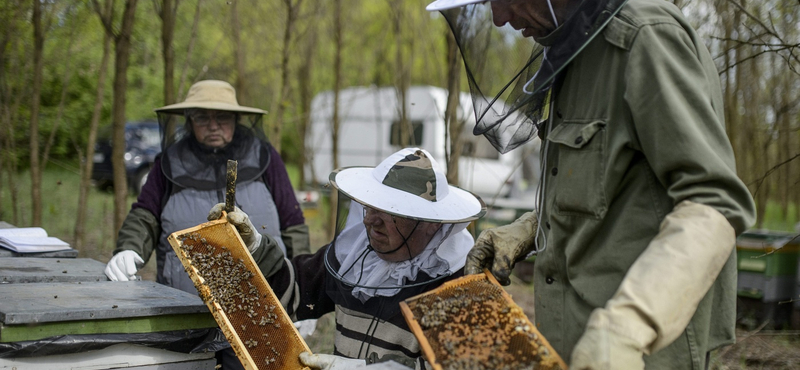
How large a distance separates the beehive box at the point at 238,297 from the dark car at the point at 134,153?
11.0 metres

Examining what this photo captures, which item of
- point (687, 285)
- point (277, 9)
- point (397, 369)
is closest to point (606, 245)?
point (687, 285)

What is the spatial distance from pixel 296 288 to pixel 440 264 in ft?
2.31

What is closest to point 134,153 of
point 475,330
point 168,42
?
point 168,42

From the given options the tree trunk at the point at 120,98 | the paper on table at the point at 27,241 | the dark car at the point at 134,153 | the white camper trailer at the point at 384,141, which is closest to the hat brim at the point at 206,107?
the tree trunk at the point at 120,98

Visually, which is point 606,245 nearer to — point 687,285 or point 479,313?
point 687,285

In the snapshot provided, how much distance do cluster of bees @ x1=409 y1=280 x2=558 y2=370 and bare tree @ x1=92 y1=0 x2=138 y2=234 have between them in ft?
11.9

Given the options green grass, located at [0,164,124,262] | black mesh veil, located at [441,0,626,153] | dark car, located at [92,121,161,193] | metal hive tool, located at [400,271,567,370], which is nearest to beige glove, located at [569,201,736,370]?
metal hive tool, located at [400,271,567,370]

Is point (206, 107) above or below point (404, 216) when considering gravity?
above

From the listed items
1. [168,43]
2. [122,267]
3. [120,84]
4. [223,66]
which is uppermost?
[223,66]

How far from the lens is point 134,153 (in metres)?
12.6

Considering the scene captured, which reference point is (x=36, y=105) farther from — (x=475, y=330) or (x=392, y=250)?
(x=475, y=330)

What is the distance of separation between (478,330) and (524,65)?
784mm

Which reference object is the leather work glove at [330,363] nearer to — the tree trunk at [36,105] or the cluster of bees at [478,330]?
the cluster of bees at [478,330]

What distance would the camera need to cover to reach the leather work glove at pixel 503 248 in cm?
185
